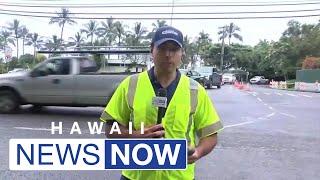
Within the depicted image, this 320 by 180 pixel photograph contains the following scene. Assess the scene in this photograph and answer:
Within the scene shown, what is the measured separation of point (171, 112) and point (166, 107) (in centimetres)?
5

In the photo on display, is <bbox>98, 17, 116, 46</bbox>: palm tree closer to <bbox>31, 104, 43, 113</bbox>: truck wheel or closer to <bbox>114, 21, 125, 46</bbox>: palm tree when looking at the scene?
<bbox>114, 21, 125, 46</bbox>: palm tree

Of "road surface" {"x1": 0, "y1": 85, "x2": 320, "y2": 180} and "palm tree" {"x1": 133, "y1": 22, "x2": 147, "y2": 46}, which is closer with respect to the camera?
"road surface" {"x1": 0, "y1": 85, "x2": 320, "y2": 180}

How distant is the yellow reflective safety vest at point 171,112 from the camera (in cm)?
285

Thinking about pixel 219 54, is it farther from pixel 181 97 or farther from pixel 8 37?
pixel 181 97

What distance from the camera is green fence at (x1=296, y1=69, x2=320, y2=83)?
51106mm

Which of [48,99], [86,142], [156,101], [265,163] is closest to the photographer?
[156,101]

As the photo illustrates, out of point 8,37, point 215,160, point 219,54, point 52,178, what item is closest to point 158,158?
point 52,178

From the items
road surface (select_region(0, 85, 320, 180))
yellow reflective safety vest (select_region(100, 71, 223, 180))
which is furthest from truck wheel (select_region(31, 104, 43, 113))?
yellow reflective safety vest (select_region(100, 71, 223, 180))

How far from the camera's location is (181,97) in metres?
2.88

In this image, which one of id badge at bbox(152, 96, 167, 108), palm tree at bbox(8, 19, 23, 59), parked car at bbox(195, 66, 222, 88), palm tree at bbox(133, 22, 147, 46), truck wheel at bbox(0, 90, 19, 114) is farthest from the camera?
palm tree at bbox(8, 19, 23, 59)

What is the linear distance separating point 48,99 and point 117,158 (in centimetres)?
1138

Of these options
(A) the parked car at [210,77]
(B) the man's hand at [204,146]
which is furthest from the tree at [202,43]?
(B) the man's hand at [204,146]

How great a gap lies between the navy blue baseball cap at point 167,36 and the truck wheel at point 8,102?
1189 centimetres

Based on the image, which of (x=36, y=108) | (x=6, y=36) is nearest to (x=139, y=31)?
(x=6, y=36)
